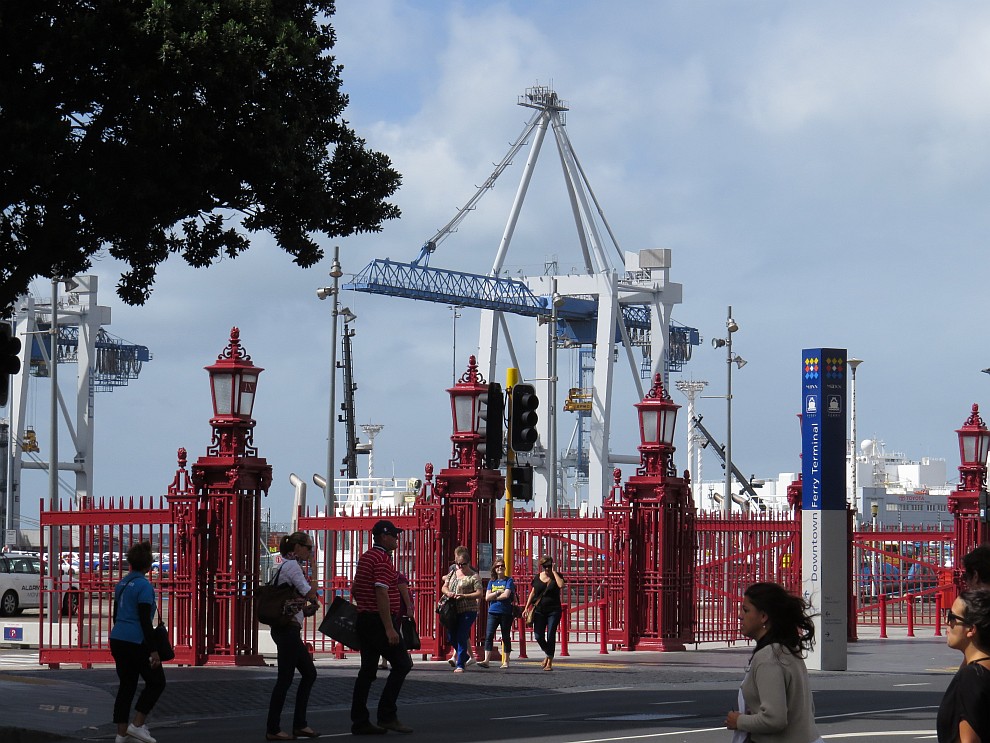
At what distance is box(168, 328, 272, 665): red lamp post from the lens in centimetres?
2067

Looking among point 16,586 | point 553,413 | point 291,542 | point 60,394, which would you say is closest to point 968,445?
point 291,542

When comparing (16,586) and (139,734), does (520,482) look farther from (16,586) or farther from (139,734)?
(16,586)

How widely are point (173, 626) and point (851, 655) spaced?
10.4 meters

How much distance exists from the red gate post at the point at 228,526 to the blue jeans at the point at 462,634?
245cm

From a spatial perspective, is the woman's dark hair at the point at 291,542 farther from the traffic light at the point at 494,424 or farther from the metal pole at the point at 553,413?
the metal pole at the point at 553,413

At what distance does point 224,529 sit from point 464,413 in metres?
3.77

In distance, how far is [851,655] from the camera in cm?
2525

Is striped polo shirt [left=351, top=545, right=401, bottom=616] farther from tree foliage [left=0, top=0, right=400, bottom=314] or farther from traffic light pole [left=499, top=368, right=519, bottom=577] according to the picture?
traffic light pole [left=499, top=368, right=519, bottom=577]

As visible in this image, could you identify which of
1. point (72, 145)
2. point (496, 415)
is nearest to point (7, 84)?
point (72, 145)

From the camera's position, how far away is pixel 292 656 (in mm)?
13312

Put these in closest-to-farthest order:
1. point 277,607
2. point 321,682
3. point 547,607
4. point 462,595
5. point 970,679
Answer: point 970,679, point 277,607, point 321,682, point 462,595, point 547,607

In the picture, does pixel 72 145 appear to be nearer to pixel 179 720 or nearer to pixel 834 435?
pixel 179 720

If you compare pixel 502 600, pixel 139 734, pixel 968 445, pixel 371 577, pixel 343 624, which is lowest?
pixel 139 734

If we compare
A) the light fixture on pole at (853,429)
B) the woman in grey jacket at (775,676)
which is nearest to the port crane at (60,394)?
the light fixture on pole at (853,429)
